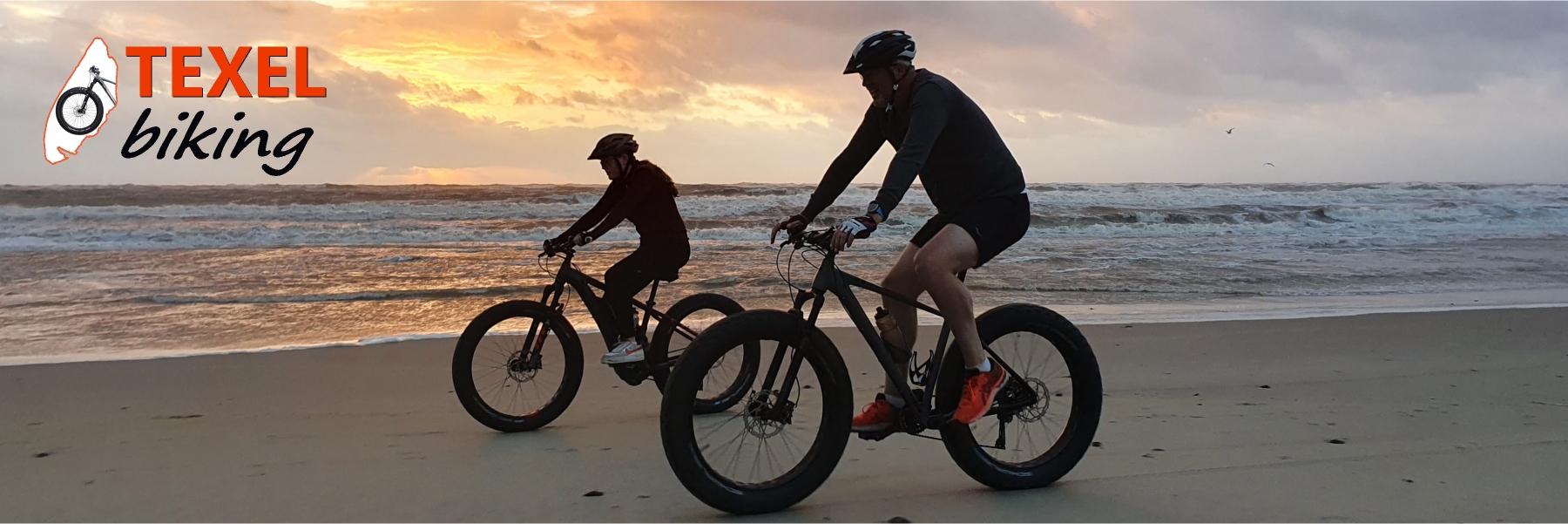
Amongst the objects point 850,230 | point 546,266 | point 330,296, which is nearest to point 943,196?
point 850,230

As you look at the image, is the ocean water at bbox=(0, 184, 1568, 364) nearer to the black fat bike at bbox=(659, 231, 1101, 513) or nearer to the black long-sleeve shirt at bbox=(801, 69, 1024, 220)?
the black long-sleeve shirt at bbox=(801, 69, 1024, 220)

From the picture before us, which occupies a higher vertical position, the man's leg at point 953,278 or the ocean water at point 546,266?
the man's leg at point 953,278

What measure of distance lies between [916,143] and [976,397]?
85cm

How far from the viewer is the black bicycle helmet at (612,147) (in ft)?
16.4

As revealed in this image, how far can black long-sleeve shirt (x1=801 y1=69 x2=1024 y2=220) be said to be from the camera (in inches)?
128

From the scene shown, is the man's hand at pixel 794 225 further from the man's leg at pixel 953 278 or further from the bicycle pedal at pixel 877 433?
the bicycle pedal at pixel 877 433

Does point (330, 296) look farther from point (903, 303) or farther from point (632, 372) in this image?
point (903, 303)

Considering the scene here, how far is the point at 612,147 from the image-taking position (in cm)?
500

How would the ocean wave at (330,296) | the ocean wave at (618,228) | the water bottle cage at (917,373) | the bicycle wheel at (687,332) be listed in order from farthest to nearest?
1. the ocean wave at (618,228)
2. the ocean wave at (330,296)
3. the bicycle wheel at (687,332)
4. the water bottle cage at (917,373)

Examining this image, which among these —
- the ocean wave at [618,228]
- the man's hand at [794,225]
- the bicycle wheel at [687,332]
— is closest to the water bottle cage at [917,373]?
the man's hand at [794,225]

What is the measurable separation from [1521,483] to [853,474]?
2.30m

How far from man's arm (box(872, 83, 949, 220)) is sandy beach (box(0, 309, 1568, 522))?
1015mm

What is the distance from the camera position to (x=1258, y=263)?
44.3 ft

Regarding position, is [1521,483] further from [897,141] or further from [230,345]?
[230,345]
